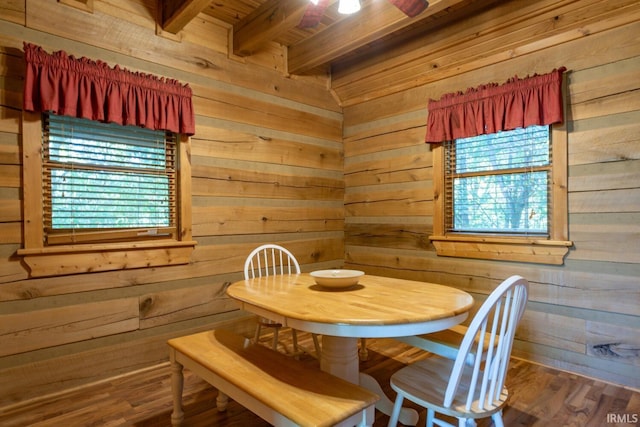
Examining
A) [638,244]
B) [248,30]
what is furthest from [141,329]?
[638,244]

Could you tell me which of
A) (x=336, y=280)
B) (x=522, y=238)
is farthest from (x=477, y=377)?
(x=522, y=238)

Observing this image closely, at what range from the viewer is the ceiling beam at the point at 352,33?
272 centimetres

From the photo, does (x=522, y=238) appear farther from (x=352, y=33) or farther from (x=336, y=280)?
(x=352, y=33)

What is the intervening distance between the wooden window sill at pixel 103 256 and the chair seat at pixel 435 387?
75.2 inches

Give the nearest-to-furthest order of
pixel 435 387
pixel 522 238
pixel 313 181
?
pixel 435 387 → pixel 522 238 → pixel 313 181

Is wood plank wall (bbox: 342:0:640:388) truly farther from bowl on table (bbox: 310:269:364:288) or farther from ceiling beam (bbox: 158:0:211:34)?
ceiling beam (bbox: 158:0:211:34)

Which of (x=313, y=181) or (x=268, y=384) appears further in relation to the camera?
(x=313, y=181)

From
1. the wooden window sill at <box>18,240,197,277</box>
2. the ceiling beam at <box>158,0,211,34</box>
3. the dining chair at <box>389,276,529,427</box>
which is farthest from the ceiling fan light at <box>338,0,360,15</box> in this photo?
the wooden window sill at <box>18,240,197,277</box>

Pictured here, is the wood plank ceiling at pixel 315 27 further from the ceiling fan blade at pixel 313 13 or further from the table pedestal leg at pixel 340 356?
the table pedestal leg at pixel 340 356

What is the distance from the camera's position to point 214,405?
214 cm

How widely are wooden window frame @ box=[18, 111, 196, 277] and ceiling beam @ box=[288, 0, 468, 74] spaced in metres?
1.41

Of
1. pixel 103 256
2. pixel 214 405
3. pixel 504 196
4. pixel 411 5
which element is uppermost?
pixel 411 5

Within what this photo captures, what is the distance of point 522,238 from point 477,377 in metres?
1.68

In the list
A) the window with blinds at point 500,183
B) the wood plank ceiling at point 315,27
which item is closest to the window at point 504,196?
the window with blinds at point 500,183
